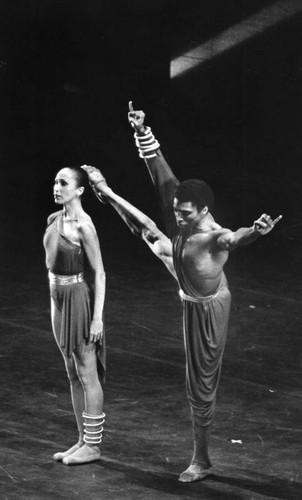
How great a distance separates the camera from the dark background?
40.4 ft

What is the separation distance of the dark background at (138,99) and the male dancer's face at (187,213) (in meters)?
5.27

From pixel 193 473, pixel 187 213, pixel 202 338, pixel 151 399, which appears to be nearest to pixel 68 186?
pixel 187 213

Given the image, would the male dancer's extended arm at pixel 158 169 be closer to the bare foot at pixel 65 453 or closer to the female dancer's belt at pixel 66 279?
the female dancer's belt at pixel 66 279

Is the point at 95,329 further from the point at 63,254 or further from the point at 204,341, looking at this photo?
the point at 204,341

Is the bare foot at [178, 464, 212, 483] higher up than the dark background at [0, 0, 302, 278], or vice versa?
the dark background at [0, 0, 302, 278]

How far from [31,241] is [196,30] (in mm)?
2313

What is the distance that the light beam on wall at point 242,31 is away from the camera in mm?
12281

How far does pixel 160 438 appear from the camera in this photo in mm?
7672

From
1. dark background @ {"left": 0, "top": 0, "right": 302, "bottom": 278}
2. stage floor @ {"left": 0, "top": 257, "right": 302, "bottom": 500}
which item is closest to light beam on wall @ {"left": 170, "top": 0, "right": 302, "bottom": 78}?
dark background @ {"left": 0, "top": 0, "right": 302, "bottom": 278}

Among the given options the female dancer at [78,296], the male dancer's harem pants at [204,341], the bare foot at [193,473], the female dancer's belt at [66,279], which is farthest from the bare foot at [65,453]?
the female dancer's belt at [66,279]

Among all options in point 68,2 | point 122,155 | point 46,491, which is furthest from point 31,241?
point 46,491

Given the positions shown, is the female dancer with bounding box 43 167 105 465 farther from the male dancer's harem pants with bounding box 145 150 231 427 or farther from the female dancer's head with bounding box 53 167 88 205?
the male dancer's harem pants with bounding box 145 150 231 427

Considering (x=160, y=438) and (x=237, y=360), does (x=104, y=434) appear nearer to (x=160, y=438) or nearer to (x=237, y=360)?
(x=160, y=438)

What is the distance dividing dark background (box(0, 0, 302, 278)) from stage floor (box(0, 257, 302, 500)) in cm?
164
